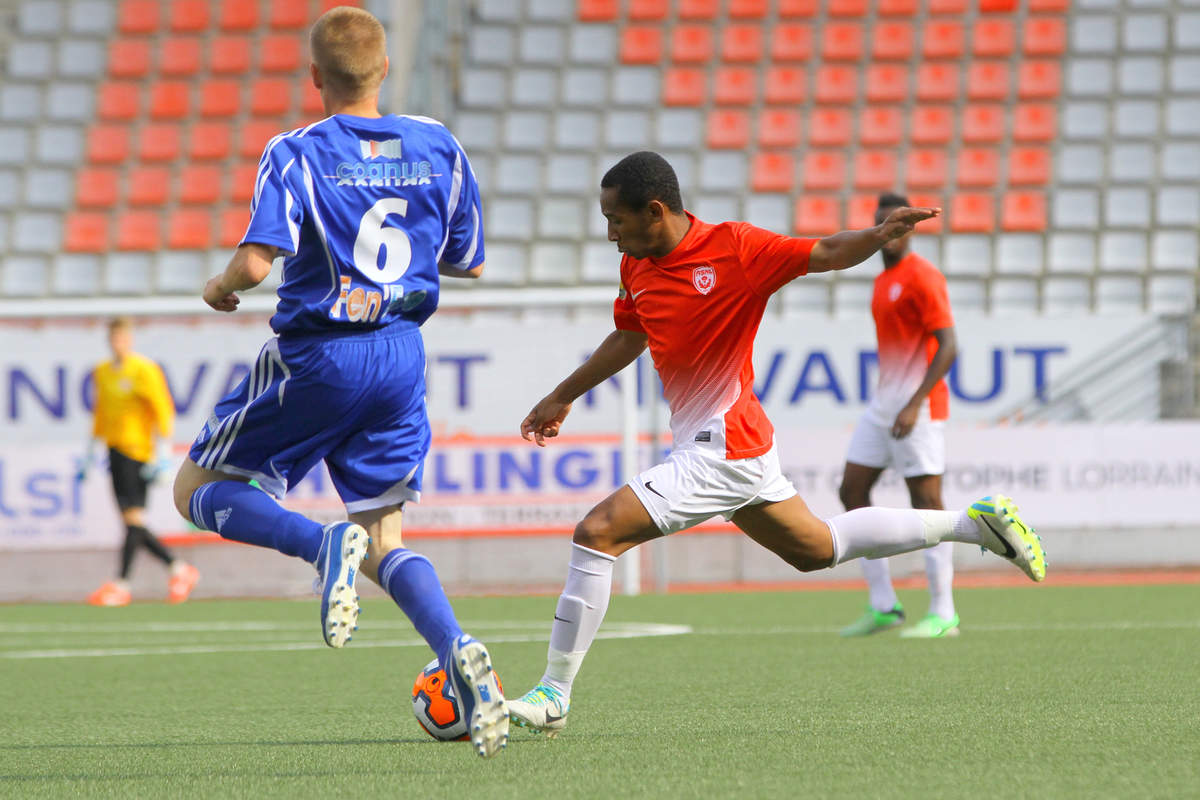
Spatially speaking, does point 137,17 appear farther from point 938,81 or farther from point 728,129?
point 938,81

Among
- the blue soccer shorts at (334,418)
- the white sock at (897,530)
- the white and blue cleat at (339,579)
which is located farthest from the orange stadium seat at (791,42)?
the white and blue cleat at (339,579)

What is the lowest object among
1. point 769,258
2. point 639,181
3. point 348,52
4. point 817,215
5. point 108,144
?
point 769,258

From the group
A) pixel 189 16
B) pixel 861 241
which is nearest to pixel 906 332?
pixel 861 241

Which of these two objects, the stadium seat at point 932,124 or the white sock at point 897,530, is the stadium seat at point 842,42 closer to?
the stadium seat at point 932,124

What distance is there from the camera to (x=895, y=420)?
751cm

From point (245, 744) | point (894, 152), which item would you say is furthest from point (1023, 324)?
point (245, 744)

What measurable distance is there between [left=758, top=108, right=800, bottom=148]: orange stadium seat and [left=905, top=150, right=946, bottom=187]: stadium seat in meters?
Result: 1.26

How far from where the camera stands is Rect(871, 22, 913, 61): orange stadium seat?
17547 millimetres

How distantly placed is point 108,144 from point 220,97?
135cm

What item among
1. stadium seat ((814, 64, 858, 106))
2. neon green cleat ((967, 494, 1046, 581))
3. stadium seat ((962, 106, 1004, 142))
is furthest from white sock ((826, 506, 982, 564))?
stadium seat ((814, 64, 858, 106))

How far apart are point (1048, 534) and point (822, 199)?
5.38 m

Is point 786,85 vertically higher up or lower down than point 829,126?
higher up

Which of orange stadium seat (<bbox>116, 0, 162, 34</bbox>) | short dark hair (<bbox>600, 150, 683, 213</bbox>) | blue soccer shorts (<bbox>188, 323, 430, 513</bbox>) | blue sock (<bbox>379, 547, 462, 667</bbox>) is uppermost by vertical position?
orange stadium seat (<bbox>116, 0, 162, 34</bbox>)

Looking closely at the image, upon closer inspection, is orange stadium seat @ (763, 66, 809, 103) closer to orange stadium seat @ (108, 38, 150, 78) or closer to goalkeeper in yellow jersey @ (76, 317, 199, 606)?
orange stadium seat @ (108, 38, 150, 78)
